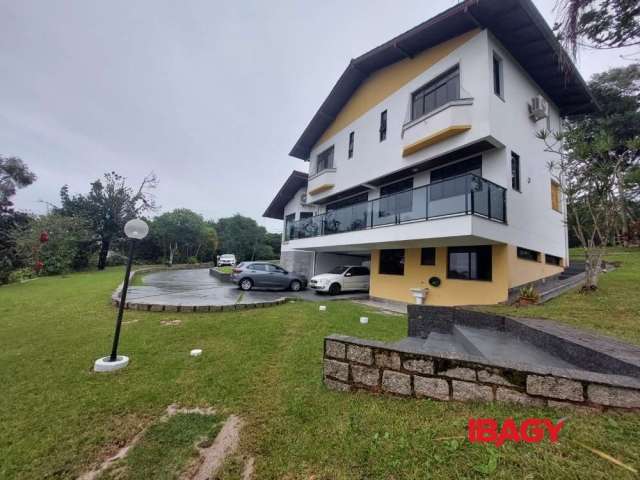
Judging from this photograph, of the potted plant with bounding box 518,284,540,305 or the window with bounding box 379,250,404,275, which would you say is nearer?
the potted plant with bounding box 518,284,540,305

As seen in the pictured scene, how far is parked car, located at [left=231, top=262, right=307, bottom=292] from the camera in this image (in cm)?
1266

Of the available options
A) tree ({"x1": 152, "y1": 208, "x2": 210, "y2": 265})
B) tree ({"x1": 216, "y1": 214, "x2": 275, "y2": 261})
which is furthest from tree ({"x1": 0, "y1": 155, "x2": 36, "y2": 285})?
tree ({"x1": 216, "y1": 214, "x2": 275, "y2": 261})

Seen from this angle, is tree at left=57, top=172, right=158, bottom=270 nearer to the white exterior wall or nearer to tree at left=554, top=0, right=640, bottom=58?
the white exterior wall

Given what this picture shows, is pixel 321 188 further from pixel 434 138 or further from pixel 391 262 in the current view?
pixel 434 138

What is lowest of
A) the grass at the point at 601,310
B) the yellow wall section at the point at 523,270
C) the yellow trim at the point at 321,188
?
the grass at the point at 601,310

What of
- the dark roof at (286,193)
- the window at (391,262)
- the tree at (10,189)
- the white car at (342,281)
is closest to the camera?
the window at (391,262)

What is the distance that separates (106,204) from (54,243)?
5.64m

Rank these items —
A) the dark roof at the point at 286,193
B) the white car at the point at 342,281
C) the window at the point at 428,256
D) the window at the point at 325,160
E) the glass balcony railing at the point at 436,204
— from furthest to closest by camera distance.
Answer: the dark roof at the point at 286,193 → the window at the point at 325,160 → the white car at the point at 342,281 → the window at the point at 428,256 → the glass balcony railing at the point at 436,204

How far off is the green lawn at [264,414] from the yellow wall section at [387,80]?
357 inches

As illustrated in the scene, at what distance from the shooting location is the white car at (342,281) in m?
13.0

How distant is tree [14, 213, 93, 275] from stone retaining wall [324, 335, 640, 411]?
84.2ft

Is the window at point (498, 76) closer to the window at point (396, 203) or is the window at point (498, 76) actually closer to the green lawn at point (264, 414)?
the window at point (396, 203)

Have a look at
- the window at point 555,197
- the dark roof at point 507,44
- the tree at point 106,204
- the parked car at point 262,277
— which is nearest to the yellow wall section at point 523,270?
the window at point 555,197

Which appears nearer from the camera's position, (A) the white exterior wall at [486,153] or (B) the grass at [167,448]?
(B) the grass at [167,448]
